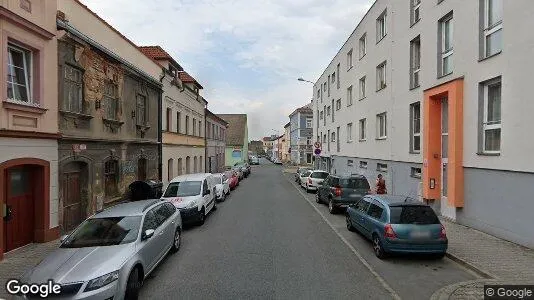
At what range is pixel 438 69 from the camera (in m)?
13.0

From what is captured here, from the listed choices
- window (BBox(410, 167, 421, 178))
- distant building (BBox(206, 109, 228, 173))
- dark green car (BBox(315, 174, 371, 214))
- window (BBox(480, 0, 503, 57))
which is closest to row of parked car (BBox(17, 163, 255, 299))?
dark green car (BBox(315, 174, 371, 214))

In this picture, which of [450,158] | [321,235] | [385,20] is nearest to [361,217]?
[321,235]

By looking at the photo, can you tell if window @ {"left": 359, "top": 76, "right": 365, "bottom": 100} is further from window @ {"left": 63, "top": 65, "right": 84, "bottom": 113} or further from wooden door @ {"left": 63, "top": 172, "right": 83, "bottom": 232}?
wooden door @ {"left": 63, "top": 172, "right": 83, "bottom": 232}

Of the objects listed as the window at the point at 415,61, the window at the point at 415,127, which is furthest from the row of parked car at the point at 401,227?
the window at the point at 415,61

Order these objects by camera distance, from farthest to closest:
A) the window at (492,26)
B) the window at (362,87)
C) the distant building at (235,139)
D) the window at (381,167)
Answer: the distant building at (235,139) < the window at (362,87) < the window at (381,167) < the window at (492,26)

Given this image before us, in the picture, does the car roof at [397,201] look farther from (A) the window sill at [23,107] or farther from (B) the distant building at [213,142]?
(B) the distant building at [213,142]

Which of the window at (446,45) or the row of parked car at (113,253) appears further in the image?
the window at (446,45)

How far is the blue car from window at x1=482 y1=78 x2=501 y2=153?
3.64 metres

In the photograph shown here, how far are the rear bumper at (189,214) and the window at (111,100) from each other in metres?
4.57

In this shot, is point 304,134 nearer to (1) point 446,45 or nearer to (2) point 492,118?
(1) point 446,45

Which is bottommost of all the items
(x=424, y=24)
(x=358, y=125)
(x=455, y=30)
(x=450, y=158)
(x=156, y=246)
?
(x=156, y=246)

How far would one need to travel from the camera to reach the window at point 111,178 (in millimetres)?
13086

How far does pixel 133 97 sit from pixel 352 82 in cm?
1617

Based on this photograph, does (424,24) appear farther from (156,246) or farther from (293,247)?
(156,246)
